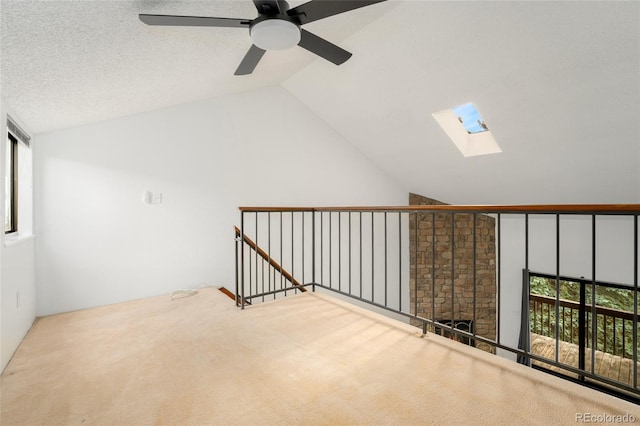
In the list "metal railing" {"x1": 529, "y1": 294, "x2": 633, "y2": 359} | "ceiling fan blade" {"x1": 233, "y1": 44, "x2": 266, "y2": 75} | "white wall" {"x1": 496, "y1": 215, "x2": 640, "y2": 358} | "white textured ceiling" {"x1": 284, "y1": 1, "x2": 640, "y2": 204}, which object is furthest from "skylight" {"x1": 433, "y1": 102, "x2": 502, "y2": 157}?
"metal railing" {"x1": 529, "y1": 294, "x2": 633, "y2": 359}

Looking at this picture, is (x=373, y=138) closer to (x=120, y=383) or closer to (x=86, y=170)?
(x=86, y=170)

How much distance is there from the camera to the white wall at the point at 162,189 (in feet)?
10.2

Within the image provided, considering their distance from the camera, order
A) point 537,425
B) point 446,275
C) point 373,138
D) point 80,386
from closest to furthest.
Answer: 1. point 537,425
2. point 80,386
3. point 373,138
4. point 446,275

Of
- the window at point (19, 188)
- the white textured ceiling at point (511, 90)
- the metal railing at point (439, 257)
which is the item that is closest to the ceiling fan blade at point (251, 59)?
the white textured ceiling at point (511, 90)

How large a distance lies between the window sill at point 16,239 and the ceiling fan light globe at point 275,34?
216cm

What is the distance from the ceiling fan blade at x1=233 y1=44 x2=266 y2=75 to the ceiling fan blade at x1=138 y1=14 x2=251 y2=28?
0.31 m

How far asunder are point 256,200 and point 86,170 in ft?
6.23

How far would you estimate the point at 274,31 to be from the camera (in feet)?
5.86

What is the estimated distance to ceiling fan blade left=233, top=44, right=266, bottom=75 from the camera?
2162mm

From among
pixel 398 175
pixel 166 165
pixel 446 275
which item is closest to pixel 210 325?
pixel 166 165

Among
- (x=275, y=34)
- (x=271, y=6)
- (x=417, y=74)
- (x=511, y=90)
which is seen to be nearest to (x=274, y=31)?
(x=275, y=34)

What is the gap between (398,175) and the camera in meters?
5.71

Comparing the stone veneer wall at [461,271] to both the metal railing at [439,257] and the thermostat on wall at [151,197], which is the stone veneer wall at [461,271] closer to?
the metal railing at [439,257]

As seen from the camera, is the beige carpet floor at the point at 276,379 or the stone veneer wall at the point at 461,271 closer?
the beige carpet floor at the point at 276,379
